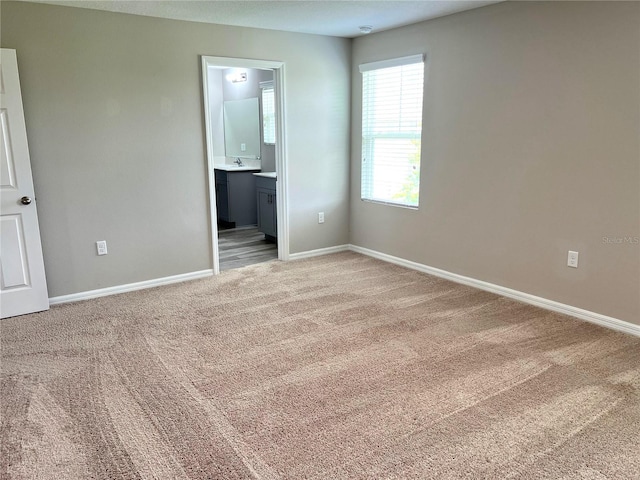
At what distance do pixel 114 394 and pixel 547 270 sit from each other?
3154mm

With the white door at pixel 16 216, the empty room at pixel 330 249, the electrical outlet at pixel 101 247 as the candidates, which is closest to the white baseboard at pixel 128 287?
the empty room at pixel 330 249

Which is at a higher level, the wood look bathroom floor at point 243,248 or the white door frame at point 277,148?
the white door frame at point 277,148

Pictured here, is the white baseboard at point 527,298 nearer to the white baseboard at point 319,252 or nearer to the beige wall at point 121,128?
the white baseboard at point 319,252

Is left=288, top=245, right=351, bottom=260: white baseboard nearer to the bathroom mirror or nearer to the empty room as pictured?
the empty room

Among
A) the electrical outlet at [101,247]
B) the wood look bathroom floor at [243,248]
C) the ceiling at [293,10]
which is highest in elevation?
the ceiling at [293,10]

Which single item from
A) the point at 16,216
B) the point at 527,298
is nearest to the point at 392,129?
the point at 527,298

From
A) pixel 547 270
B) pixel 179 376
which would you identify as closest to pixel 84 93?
pixel 179 376

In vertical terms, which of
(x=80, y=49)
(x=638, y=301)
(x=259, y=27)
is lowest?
(x=638, y=301)

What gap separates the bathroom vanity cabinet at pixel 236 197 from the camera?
22.1ft

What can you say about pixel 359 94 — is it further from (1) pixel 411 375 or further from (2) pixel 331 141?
(1) pixel 411 375

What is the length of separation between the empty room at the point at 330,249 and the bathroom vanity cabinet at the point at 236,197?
155 centimetres

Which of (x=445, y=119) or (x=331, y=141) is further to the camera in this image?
(x=331, y=141)

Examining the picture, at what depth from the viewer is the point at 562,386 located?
2.59m

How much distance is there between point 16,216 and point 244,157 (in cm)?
404
